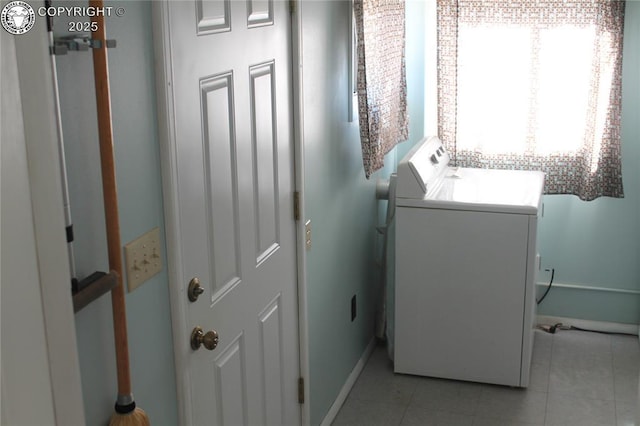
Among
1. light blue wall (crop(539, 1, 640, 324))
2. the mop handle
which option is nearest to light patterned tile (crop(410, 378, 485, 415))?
light blue wall (crop(539, 1, 640, 324))

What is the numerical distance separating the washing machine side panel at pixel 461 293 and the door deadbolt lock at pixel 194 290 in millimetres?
1685

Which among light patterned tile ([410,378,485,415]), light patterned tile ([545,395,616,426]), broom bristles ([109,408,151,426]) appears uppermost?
broom bristles ([109,408,151,426])

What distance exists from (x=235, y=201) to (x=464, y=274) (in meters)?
1.61

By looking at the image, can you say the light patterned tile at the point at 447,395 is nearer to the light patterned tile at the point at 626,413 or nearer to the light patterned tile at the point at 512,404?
the light patterned tile at the point at 512,404

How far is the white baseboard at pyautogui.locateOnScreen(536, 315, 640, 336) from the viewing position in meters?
4.14

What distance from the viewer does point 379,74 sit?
3.29 metres

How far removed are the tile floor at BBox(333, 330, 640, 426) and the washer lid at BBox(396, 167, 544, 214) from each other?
862mm

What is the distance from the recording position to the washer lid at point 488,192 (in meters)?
3.39

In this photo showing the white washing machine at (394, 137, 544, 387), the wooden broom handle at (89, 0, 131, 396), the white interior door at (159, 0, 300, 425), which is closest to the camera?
the wooden broom handle at (89, 0, 131, 396)

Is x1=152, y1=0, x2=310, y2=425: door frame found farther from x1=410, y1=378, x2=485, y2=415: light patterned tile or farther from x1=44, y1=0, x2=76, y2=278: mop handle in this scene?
x1=410, y1=378, x2=485, y2=415: light patterned tile

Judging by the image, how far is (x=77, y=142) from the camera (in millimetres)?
1512

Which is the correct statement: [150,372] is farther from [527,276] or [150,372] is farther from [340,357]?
[527,276]

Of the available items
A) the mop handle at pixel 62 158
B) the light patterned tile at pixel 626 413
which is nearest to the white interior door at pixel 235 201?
the mop handle at pixel 62 158

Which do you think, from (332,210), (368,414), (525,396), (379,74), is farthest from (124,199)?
(525,396)
